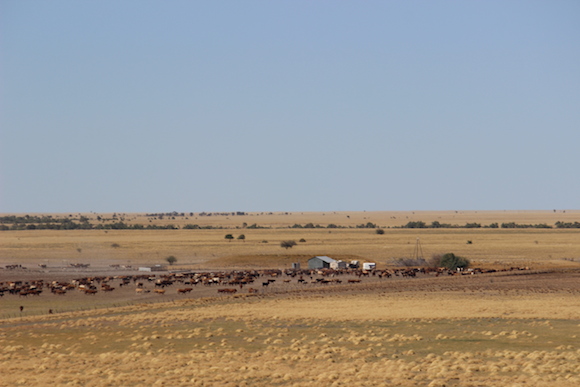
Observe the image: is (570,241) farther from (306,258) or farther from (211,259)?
(211,259)

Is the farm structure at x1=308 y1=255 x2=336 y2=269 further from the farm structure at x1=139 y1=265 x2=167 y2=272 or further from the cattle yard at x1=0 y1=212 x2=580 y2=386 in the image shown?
the farm structure at x1=139 y1=265 x2=167 y2=272

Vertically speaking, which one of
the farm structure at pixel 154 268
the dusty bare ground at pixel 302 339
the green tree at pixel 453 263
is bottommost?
the farm structure at pixel 154 268

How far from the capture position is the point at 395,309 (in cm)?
4809

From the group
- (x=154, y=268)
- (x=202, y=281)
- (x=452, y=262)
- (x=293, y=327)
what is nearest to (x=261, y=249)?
(x=154, y=268)

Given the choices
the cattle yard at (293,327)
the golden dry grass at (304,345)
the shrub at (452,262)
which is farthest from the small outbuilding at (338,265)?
the golden dry grass at (304,345)

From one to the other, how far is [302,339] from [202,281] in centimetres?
3560

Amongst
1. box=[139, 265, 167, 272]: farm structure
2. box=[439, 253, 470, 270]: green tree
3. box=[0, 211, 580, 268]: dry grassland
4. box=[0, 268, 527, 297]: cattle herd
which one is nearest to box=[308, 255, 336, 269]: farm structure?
box=[0, 268, 527, 297]: cattle herd

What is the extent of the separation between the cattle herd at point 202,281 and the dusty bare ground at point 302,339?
2930 millimetres

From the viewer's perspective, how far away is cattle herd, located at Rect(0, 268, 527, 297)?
62713 millimetres

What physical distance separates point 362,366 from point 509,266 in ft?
201

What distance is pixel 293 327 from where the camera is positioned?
133 ft

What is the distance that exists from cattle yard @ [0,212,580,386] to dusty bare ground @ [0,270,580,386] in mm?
85

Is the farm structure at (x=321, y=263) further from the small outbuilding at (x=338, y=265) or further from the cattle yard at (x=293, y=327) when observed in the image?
the cattle yard at (x=293, y=327)

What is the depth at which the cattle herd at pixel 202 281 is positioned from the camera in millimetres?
62713
